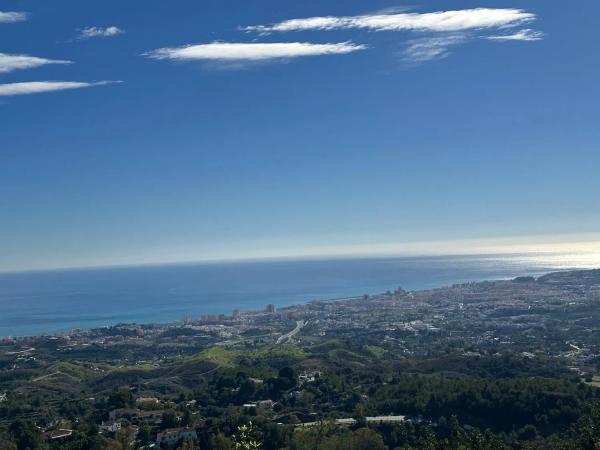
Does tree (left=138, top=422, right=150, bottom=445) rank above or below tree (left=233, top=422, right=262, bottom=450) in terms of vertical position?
below

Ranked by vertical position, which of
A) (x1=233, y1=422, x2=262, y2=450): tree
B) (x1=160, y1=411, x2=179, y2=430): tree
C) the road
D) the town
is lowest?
the road

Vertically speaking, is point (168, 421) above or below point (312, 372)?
above

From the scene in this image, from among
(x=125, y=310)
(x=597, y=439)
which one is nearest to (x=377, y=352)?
(x=597, y=439)

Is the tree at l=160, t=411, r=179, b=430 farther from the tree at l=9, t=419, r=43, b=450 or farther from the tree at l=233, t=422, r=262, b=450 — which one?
the tree at l=233, t=422, r=262, b=450

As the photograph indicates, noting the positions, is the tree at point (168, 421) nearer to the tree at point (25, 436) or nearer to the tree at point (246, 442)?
the tree at point (25, 436)

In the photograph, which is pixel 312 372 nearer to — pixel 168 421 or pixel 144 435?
pixel 168 421

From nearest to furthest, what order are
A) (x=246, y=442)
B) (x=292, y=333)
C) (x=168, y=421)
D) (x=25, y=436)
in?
(x=246, y=442), (x=25, y=436), (x=168, y=421), (x=292, y=333)

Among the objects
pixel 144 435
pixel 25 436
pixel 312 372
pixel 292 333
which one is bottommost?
pixel 292 333

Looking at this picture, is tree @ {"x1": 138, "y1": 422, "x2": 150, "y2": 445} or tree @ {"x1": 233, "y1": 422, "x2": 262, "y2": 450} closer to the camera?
tree @ {"x1": 233, "y1": 422, "x2": 262, "y2": 450}

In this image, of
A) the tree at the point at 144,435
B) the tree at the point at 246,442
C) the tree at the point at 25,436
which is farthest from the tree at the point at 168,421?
the tree at the point at 246,442

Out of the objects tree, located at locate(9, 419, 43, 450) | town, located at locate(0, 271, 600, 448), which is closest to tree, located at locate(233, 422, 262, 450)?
town, located at locate(0, 271, 600, 448)

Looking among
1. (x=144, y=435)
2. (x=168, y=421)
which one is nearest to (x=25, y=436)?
(x=144, y=435)
